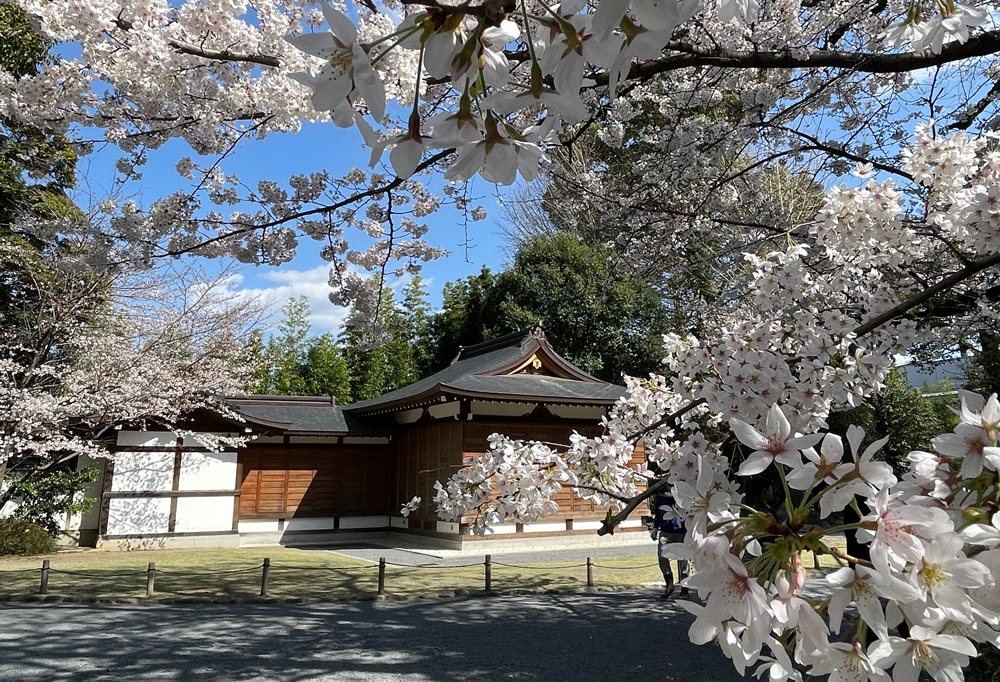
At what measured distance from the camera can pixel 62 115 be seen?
4.11m

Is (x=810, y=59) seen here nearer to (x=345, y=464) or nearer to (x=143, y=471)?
(x=143, y=471)

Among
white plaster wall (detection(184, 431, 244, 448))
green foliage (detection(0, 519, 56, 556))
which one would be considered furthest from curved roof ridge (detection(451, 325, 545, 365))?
green foliage (detection(0, 519, 56, 556))

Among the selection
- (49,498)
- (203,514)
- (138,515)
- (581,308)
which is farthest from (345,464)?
(581,308)

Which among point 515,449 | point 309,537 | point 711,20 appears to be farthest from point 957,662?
Answer: point 309,537

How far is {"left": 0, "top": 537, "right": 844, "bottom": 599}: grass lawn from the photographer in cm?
777

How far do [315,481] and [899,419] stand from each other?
14.5 metres

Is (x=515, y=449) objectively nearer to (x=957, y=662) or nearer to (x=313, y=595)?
(x=957, y=662)

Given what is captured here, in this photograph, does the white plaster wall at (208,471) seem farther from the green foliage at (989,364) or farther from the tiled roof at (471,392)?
the green foliage at (989,364)

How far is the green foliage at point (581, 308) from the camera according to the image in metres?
18.7

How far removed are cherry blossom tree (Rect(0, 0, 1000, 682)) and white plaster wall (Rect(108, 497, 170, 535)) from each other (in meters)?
9.14

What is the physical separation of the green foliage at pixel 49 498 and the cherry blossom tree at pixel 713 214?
8787 mm

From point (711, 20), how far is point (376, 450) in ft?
44.2

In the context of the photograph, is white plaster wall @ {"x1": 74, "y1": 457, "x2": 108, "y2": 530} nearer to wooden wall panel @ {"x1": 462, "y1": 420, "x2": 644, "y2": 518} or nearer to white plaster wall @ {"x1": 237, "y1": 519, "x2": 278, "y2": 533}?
white plaster wall @ {"x1": 237, "y1": 519, "x2": 278, "y2": 533}

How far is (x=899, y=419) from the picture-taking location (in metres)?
15.7
